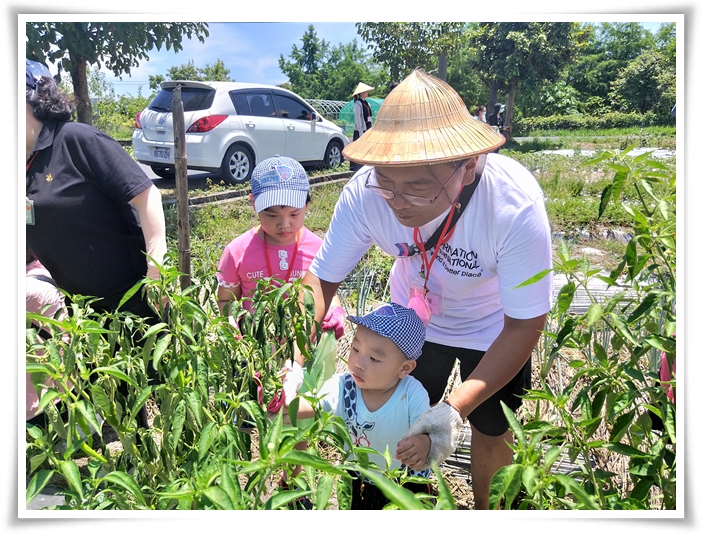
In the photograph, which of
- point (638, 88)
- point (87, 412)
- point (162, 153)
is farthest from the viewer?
point (638, 88)

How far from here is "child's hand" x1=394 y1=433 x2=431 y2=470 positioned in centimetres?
149

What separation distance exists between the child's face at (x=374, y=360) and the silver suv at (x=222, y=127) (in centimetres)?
585

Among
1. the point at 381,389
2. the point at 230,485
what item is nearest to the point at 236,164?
the point at 381,389

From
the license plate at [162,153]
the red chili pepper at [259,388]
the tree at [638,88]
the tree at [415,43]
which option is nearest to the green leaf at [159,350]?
the red chili pepper at [259,388]

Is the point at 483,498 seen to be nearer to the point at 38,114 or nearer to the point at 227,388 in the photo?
the point at 227,388

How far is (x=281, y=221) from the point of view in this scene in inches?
89.6

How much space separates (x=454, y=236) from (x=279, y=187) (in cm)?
80

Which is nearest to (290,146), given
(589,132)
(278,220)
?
(278,220)

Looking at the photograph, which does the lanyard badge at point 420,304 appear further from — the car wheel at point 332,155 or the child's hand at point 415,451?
the car wheel at point 332,155

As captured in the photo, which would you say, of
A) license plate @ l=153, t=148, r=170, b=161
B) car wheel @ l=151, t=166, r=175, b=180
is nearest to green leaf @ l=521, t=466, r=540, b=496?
license plate @ l=153, t=148, r=170, b=161

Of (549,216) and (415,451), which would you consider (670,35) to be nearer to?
(415,451)

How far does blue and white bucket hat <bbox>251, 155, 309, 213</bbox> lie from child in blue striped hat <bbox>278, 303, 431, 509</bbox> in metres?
0.70

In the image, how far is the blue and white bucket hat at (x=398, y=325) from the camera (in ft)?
5.45
